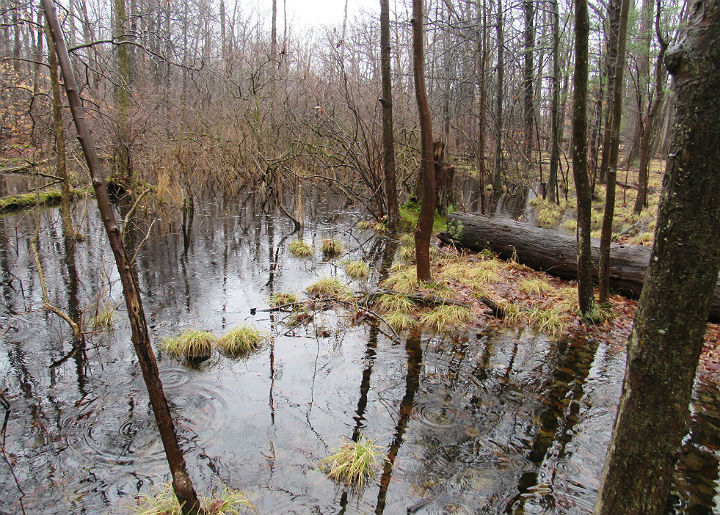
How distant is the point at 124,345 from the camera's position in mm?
5723

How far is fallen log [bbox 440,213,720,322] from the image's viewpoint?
7023mm

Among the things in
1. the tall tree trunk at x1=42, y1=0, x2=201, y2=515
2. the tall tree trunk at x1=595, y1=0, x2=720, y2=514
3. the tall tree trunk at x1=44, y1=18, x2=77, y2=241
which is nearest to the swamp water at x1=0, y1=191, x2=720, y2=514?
the tall tree trunk at x1=42, y1=0, x2=201, y2=515

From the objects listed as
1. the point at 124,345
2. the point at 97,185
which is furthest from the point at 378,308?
the point at 97,185

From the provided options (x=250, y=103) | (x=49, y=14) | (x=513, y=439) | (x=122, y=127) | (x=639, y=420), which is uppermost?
(x=250, y=103)

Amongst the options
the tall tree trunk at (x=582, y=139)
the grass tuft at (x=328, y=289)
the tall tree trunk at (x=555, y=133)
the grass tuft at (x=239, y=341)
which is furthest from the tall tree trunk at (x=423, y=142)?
the tall tree trunk at (x=555, y=133)

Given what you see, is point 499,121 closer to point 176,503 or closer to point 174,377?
point 174,377

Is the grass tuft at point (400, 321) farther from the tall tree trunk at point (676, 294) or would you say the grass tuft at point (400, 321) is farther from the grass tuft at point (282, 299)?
the tall tree trunk at point (676, 294)

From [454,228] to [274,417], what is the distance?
21.0 ft

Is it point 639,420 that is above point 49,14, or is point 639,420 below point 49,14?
below

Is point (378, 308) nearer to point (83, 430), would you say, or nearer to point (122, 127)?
point (83, 430)

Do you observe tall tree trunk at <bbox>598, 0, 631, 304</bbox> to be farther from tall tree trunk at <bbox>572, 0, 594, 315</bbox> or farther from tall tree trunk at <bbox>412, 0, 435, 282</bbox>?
tall tree trunk at <bbox>412, 0, 435, 282</bbox>

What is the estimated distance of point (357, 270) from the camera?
8.83m

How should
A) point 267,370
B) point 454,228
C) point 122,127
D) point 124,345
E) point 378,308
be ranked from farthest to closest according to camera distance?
point 122,127, point 454,228, point 378,308, point 124,345, point 267,370

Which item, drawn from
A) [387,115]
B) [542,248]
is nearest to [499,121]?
[387,115]
